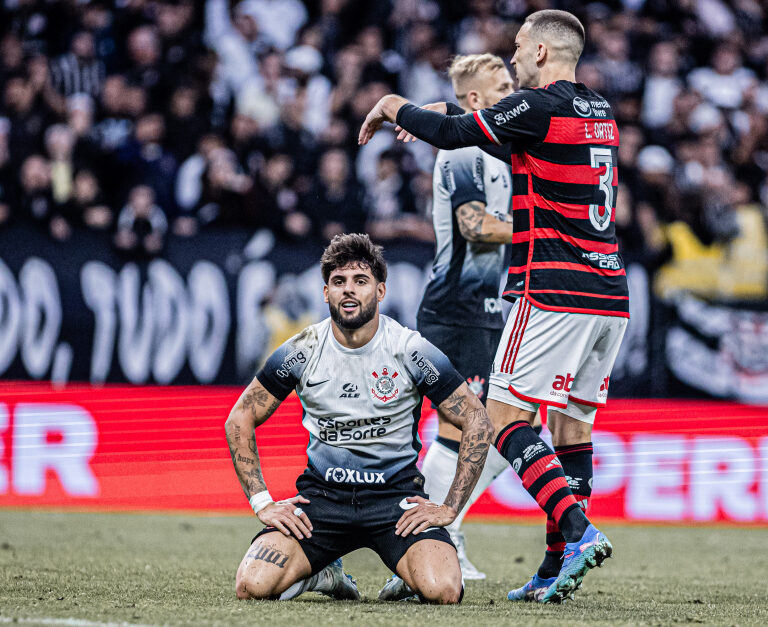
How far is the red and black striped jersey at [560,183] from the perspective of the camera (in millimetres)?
4871

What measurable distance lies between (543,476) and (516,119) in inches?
59.1

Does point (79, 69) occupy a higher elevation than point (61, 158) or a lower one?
higher

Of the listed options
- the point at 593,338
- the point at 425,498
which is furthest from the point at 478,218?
the point at 425,498

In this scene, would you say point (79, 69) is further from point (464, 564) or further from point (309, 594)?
point (309, 594)

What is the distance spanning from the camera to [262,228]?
1020 cm

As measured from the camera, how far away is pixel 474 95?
20.3ft

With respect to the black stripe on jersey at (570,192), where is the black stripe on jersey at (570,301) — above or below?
below

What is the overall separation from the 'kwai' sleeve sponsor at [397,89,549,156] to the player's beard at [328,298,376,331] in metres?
0.75

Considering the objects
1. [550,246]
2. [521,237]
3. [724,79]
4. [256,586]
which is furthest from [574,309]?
[724,79]

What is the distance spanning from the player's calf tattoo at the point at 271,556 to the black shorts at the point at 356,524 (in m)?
0.11

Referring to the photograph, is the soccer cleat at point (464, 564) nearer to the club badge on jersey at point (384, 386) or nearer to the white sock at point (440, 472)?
the white sock at point (440, 472)

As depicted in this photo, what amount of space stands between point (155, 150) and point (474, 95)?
5.43m

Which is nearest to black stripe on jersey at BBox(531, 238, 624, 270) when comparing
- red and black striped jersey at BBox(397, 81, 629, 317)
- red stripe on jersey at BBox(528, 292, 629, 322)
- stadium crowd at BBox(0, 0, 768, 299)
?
red and black striped jersey at BBox(397, 81, 629, 317)

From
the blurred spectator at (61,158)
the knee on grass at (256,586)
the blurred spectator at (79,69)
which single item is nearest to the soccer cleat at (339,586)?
the knee on grass at (256,586)
